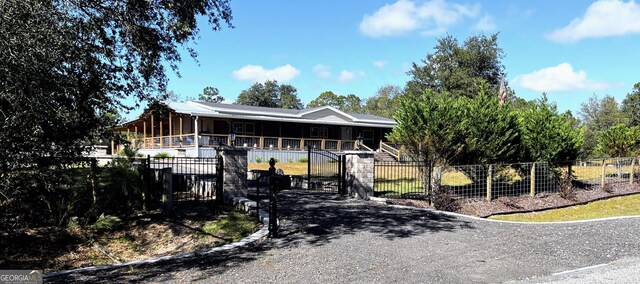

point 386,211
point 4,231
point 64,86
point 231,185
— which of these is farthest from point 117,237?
point 386,211

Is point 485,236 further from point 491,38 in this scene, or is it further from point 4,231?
point 491,38

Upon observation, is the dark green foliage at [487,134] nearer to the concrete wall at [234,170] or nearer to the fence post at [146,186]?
the concrete wall at [234,170]

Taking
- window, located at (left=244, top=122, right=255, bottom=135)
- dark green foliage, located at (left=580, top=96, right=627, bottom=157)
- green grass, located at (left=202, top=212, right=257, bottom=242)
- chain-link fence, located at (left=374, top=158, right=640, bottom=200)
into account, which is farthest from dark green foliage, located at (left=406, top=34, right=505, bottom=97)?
green grass, located at (left=202, top=212, right=257, bottom=242)

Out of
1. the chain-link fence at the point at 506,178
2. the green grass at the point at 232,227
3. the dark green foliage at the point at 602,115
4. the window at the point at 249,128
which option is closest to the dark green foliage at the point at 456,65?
the dark green foliage at the point at 602,115

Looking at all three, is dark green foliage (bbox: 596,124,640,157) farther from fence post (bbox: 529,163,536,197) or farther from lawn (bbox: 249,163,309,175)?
lawn (bbox: 249,163,309,175)

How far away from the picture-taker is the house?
2919 cm

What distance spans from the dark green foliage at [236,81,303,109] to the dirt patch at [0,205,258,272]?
215ft

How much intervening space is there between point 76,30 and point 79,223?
3994 mm

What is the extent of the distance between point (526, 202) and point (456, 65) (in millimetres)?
40500

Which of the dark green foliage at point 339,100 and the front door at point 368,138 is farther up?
the dark green foliage at point 339,100

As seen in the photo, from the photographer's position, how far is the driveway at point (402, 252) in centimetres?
555

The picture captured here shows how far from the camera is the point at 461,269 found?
580cm

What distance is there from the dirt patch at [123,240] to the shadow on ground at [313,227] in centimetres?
102

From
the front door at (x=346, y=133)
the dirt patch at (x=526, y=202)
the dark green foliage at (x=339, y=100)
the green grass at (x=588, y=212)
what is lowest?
the green grass at (x=588, y=212)
